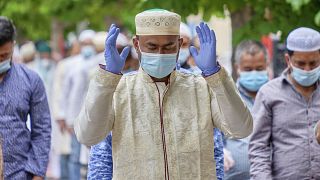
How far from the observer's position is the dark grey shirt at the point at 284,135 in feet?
26.2

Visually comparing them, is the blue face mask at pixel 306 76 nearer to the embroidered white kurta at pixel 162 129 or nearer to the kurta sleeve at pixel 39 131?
the embroidered white kurta at pixel 162 129

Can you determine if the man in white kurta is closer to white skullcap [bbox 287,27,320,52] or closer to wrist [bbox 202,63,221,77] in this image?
wrist [bbox 202,63,221,77]

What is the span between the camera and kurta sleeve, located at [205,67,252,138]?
6062 millimetres

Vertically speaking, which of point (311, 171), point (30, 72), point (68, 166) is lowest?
point (68, 166)

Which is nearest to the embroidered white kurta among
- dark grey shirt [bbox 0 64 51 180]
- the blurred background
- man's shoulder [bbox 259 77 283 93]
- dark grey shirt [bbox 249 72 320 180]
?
the blurred background

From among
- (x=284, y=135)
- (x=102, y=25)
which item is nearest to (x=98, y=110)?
(x=284, y=135)

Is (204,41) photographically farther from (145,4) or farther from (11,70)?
(145,4)

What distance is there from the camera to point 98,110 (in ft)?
20.0

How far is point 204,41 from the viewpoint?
20.3ft

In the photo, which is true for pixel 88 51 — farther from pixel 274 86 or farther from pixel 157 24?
pixel 157 24

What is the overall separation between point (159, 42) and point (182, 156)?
0.64 meters

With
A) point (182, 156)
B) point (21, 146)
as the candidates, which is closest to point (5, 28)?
point (21, 146)

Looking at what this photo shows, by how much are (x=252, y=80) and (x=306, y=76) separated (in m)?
1.55

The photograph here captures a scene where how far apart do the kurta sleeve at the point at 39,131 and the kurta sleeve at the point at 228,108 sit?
2498mm
